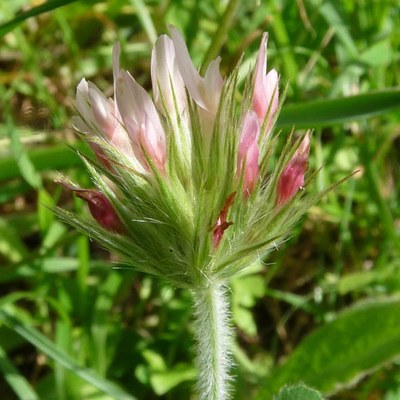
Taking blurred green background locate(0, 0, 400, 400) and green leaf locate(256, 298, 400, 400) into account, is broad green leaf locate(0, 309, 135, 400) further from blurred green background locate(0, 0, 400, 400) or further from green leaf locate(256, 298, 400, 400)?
green leaf locate(256, 298, 400, 400)

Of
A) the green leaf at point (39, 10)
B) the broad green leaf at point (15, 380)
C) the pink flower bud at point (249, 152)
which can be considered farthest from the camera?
the broad green leaf at point (15, 380)

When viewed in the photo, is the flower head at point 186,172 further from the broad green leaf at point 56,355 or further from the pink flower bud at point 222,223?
the broad green leaf at point 56,355

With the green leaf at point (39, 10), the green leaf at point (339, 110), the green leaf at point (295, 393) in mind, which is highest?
the green leaf at point (39, 10)

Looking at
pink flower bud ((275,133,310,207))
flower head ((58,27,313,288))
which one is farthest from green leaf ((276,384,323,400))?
pink flower bud ((275,133,310,207))

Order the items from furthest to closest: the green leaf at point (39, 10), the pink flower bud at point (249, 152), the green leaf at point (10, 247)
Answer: the green leaf at point (10, 247), the green leaf at point (39, 10), the pink flower bud at point (249, 152)

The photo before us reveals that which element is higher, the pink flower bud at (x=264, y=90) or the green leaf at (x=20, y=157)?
the green leaf at (x=20, y=157)

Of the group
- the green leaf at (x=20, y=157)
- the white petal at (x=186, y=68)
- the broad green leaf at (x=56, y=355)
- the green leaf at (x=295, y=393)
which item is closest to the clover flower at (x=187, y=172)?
the white petal at (x=186, y=68)
